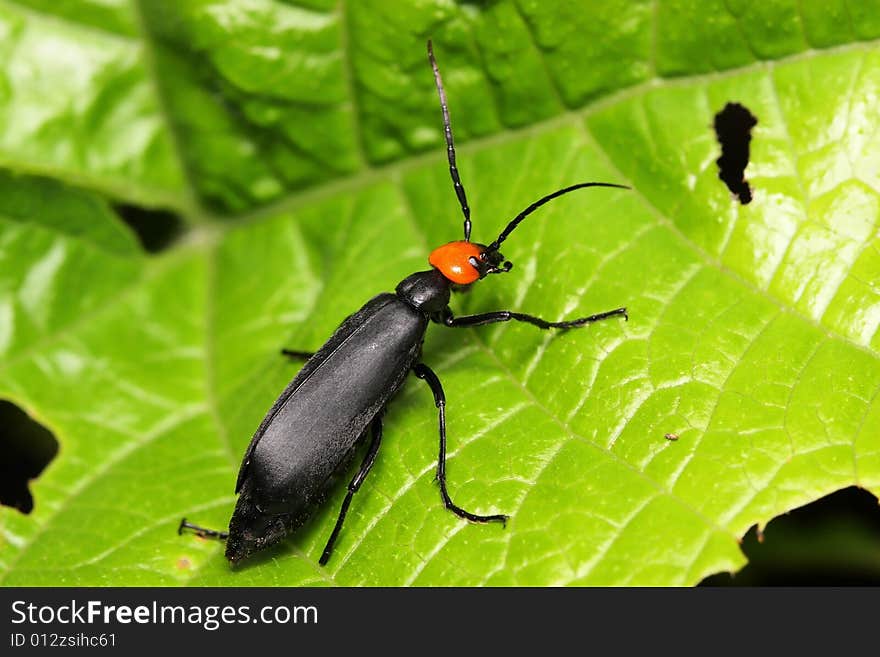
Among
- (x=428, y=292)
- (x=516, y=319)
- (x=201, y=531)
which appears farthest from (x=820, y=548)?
(x=201, y=531)

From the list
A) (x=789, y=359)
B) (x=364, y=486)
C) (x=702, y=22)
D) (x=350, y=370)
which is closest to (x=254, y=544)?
(x=364, y=486)

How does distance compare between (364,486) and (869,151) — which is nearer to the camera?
(869,151)

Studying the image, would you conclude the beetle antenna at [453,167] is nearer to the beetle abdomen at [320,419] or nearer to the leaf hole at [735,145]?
the beetle abdomen at [320,419]

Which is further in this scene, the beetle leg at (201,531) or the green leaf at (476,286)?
the beetle leg at (201,531)

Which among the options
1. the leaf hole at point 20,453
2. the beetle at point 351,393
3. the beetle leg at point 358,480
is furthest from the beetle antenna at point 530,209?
the leaf hole at point 20,453

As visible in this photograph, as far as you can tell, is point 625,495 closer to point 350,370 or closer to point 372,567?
point 372,567

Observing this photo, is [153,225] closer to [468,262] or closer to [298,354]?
[298,354]

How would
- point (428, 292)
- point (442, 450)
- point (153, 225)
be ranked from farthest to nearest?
point (153, 225) → point (428, 292) → point (442, 450)
